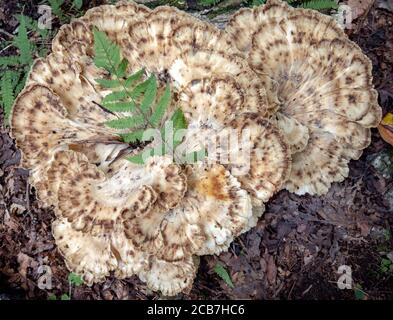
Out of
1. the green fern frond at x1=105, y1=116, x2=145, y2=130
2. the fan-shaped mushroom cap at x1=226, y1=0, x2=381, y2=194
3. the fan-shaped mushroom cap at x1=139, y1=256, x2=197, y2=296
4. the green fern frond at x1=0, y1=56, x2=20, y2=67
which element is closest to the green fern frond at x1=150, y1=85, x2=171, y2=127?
the green fern frond at x1=105, y1=116, x2=145, y2=130

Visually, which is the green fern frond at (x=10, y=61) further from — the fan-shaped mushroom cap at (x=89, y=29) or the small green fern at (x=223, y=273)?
the small green fern at (x=223, y=273)

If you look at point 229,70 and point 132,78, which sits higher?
point 229,70

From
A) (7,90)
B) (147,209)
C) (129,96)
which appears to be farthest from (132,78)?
(7,90)

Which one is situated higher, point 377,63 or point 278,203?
point 377,63

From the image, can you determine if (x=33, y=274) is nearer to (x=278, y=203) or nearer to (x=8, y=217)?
(x=8, y=217)

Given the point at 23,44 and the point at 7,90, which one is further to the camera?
the point at 23,44

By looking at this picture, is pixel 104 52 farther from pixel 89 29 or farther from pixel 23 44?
pixel 23 44

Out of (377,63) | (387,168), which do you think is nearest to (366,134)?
(387,168)
